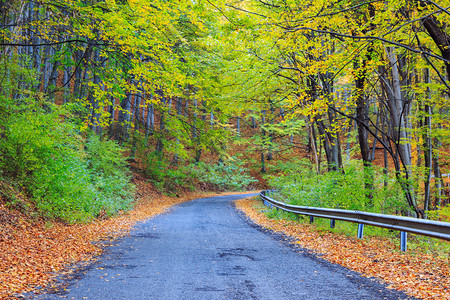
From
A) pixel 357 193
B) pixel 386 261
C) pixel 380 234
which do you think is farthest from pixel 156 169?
pixel 386 261

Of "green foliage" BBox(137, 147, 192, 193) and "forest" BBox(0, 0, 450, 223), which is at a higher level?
"forest" BBox(0, 0, 450, 223)

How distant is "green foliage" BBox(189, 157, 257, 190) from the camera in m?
29.9

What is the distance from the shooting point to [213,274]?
520 centimetres

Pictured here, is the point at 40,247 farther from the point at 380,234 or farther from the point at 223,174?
the point at 223,174

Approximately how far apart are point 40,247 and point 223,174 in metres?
26.8

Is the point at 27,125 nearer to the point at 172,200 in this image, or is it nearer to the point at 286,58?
the point at 286,58

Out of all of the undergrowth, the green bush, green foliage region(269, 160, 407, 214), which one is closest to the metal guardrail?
the undergrowth

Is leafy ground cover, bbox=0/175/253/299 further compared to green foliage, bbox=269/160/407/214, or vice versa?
green foliage, bbox=269/160/407/214

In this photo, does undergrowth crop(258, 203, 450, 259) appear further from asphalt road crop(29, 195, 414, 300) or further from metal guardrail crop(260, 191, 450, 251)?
asphalt road crop(29, 195, 414, 300)

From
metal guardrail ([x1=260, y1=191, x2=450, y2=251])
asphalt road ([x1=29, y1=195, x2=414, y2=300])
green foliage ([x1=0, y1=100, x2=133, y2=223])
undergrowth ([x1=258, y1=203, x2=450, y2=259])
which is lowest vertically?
undergrowth ([x1=258, y1=203, x2=450, y2=259])

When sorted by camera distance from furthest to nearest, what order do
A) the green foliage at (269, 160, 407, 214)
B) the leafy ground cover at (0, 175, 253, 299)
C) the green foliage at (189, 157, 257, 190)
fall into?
1. the green foliage at (189, 157, 257, 190)
2. the green foliage at (269, 160, 407, 214)
3. the leafy ground cover at (0, 175, 253, 299)

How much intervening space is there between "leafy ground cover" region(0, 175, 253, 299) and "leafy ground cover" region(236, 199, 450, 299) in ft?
16.5

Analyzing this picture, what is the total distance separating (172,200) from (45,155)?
45.1 ft

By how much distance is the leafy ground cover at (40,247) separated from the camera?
16.1 ft
